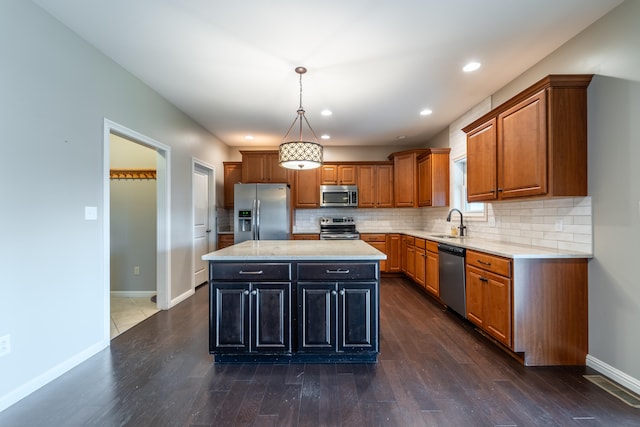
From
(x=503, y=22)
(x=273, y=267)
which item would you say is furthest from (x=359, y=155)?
(x=273, y=267)

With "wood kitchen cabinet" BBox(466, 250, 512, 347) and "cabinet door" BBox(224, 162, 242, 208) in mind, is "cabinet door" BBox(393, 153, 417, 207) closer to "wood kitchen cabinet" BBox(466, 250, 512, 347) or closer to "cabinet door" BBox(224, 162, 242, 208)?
"wood kitchen cabinet" BBox(466, 250, 512, 347)

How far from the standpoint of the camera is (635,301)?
6.15 ft

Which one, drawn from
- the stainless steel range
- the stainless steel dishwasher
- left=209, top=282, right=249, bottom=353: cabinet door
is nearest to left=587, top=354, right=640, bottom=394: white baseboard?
the stainless steel dishwasher

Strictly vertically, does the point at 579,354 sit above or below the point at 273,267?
below

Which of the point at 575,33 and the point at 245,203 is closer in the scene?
the point at 575,33

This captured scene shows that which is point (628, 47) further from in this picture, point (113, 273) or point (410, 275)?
point (113, 273)

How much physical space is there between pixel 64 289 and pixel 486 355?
3.51 metres

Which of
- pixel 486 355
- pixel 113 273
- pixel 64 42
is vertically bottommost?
pixel 486 355

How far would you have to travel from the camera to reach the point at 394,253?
5.31 metres

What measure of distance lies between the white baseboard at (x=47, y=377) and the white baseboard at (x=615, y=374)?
407 cm

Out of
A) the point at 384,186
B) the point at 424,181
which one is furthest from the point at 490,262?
the point at 384,186

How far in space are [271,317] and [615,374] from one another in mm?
2551

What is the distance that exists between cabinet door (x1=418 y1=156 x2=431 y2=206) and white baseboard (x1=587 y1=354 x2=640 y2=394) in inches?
116

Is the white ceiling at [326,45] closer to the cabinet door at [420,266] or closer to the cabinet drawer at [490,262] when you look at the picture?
the cabinet drawer at [490,262]
